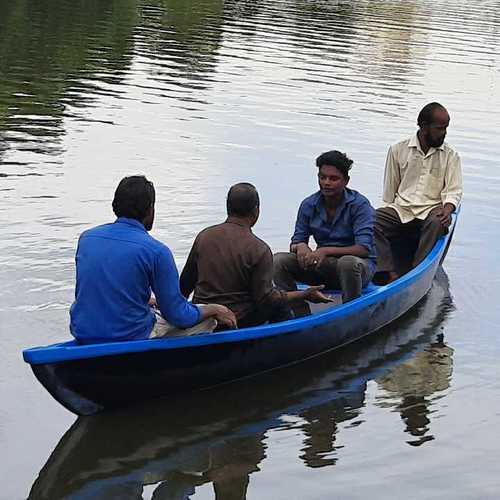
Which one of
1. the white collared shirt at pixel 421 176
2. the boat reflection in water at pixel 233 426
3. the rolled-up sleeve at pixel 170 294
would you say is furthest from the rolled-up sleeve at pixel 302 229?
the rolled-up sleeve at pixel 170 294

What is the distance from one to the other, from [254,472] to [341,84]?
657 inches

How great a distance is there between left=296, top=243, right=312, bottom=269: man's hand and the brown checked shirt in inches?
40.6

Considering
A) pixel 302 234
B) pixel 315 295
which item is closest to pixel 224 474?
pixel 315 295

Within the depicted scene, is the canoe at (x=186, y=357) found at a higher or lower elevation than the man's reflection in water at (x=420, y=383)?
higher

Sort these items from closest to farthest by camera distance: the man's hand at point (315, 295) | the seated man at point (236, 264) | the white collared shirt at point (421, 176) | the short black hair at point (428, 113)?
the seated man at point (236, 264)
the man's hand at point (315, 295)
the short black hair at point (428, 113)
the white collared shirt at point (421, 176)

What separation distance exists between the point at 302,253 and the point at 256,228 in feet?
10.5

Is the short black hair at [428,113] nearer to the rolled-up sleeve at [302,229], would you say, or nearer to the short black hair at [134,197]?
the rolled-up sleeve at [302,229]

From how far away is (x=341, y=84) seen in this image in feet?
73.1

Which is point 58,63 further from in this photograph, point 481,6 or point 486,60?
point 481,6

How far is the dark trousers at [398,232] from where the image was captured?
9383 millimetres

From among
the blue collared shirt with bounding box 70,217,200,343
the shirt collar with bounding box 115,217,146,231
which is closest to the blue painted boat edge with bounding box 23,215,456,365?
the blue collared shirt with bounding box 70,217,200,343

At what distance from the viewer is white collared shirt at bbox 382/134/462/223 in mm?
9492

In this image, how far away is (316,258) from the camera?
323 inches

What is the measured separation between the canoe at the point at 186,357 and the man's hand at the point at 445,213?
102 centimetres
